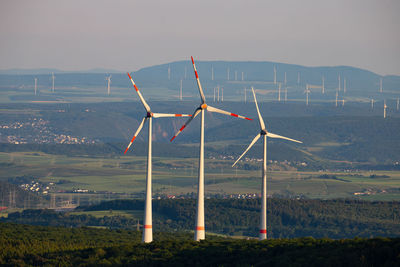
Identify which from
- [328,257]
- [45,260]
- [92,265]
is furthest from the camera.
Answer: [45,260]

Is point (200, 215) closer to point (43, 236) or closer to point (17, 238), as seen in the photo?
point (17, 238)

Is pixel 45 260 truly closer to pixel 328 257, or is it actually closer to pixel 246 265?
pixel 246 265

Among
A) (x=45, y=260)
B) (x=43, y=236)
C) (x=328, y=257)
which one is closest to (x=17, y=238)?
(x=43, y=236)

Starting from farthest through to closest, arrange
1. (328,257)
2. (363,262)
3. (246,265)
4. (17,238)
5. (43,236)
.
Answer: (43,236) < (17,238) < (246,265) < (328,257) < (363,262)

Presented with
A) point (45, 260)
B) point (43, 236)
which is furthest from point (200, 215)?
point (43, 236)

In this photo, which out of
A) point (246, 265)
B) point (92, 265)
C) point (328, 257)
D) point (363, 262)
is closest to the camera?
point (363, 262)

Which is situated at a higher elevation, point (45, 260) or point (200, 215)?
point (200, 215)

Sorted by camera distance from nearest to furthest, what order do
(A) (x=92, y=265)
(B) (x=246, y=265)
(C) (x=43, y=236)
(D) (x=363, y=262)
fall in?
(D) (x=363, y=262) → (B) (x=246, y=265) → (A) (x=92, y=265) → (C) (x=43, y=236)

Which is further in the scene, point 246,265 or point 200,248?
point 200,248

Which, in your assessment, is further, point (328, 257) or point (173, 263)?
point (173, 263)
